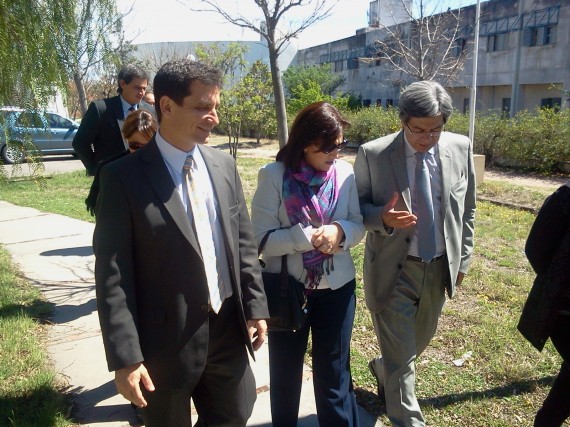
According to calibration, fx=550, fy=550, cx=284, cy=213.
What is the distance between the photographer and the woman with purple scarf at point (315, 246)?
264cm

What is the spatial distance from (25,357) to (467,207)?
310 cm

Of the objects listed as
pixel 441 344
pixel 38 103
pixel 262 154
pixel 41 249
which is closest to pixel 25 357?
pixel 38 103

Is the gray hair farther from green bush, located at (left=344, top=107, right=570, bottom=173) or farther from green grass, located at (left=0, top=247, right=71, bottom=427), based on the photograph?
green bush, located at (left=344, top=107, right=570, bottom=173)

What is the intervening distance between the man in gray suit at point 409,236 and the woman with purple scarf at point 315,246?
24 cm

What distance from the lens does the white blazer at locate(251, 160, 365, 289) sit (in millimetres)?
2625

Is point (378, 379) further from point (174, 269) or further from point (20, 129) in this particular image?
point (20, 129)

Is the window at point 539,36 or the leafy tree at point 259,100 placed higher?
the window at point 539,36

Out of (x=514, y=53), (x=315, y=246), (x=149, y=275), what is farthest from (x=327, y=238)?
(x=514, y=53)

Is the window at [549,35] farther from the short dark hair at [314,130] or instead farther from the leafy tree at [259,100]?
the short dark hair at [314,130]


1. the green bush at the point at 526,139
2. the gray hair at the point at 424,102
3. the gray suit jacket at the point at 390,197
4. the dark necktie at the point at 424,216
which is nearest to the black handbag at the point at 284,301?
the gray suit jacket at the point at 390,197

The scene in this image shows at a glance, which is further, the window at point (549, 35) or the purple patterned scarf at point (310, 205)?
the window at point (549, 35)

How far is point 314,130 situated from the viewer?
8.62ft

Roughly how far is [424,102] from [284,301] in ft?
3.91

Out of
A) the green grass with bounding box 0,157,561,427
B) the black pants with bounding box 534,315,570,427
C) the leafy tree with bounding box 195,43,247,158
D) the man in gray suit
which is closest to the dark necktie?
the man in gray suit
